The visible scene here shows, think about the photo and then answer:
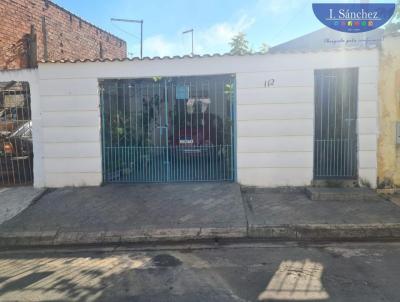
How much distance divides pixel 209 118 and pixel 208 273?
440 centimetres

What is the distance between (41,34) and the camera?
1286 centimetres

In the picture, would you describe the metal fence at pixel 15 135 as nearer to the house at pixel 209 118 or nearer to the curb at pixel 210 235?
the house at pixel 209 118

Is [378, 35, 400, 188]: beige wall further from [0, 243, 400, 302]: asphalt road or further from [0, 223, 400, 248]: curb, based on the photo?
[0, 243, 400, 302]: asphalt road

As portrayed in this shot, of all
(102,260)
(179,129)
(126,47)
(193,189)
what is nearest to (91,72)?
(179,129)

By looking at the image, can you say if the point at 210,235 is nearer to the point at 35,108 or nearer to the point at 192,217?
the point at 192,217

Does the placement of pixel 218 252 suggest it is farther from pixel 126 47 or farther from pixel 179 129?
pixel 126 47

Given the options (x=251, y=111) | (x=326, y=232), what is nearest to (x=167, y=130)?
(x=251, y=111)

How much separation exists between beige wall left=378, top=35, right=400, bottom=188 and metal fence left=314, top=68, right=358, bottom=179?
51cm

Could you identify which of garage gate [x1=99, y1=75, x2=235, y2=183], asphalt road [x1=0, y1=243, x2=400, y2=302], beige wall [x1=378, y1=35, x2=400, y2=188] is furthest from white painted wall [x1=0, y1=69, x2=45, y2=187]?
beige wall [x1=378, y1=35, x2=400, y2=188]

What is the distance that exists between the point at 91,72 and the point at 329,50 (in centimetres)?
482

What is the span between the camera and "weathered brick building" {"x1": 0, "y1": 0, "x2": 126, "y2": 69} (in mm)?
11234

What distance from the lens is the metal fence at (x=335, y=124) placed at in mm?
8133

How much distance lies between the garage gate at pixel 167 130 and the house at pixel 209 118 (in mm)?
21

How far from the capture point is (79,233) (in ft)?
20.2
